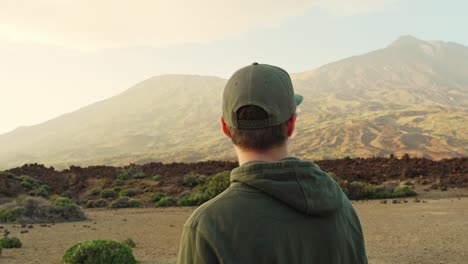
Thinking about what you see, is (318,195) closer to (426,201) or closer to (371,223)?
(371,223)

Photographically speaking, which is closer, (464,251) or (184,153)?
(464,251)

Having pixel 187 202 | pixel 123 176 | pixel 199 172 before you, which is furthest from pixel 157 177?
pixel 187 202

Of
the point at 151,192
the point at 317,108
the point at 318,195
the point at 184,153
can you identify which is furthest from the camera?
the point at 317,108

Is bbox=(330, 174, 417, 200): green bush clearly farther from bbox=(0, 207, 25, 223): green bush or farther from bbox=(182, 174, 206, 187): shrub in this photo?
bbox=(0, 207, 25, 223): green bush

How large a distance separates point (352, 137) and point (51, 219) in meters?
87.6

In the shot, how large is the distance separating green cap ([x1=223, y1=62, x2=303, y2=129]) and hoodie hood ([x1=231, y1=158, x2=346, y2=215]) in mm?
188

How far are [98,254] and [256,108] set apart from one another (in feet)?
30.1

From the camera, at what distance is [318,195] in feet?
6.66

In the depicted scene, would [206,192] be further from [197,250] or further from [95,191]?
[197,250]

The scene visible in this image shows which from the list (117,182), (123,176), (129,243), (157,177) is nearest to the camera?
(129,243)

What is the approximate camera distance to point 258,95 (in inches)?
81.9

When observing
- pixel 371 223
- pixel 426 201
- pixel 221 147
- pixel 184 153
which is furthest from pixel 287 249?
pixel 221 147

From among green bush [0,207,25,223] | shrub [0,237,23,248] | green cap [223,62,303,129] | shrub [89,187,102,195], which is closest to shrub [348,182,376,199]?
shrub [89,187,102,195]

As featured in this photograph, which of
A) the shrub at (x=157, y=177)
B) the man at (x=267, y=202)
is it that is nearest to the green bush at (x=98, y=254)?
the man at (x=267, y=202)
